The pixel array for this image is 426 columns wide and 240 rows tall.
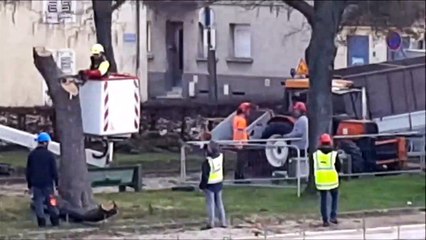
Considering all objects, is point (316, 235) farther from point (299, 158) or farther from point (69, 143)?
point (299, 158)

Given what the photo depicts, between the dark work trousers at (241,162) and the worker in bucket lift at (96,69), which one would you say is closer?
the worker in bucket lift at (96,69)

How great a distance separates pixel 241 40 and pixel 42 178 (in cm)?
3377

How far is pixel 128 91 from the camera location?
82.6 ft

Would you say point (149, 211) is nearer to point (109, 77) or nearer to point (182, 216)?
point (182, 216)

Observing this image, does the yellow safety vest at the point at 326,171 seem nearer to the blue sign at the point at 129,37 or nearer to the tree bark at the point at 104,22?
the tree bark at the point at 104,22

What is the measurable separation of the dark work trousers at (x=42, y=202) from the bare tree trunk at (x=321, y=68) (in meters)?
6.12

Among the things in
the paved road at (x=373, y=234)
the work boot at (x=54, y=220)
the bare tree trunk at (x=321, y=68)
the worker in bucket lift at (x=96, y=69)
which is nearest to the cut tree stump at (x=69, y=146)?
the worker in bucket lift at (x=96, y=69)

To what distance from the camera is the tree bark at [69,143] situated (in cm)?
2422

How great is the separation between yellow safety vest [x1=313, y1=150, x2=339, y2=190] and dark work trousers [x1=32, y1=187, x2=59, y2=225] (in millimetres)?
4403

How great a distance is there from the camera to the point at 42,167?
23203 millimetres

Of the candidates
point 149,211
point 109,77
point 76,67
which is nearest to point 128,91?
point 109,77

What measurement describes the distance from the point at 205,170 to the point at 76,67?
22561 millimetres

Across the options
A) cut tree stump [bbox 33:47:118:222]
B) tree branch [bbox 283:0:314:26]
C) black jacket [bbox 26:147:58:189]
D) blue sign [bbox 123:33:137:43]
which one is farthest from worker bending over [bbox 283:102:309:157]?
blue sign [bbox 123:33:137:43]

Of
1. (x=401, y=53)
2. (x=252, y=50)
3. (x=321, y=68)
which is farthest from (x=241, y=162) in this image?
(x=252, y=50)
